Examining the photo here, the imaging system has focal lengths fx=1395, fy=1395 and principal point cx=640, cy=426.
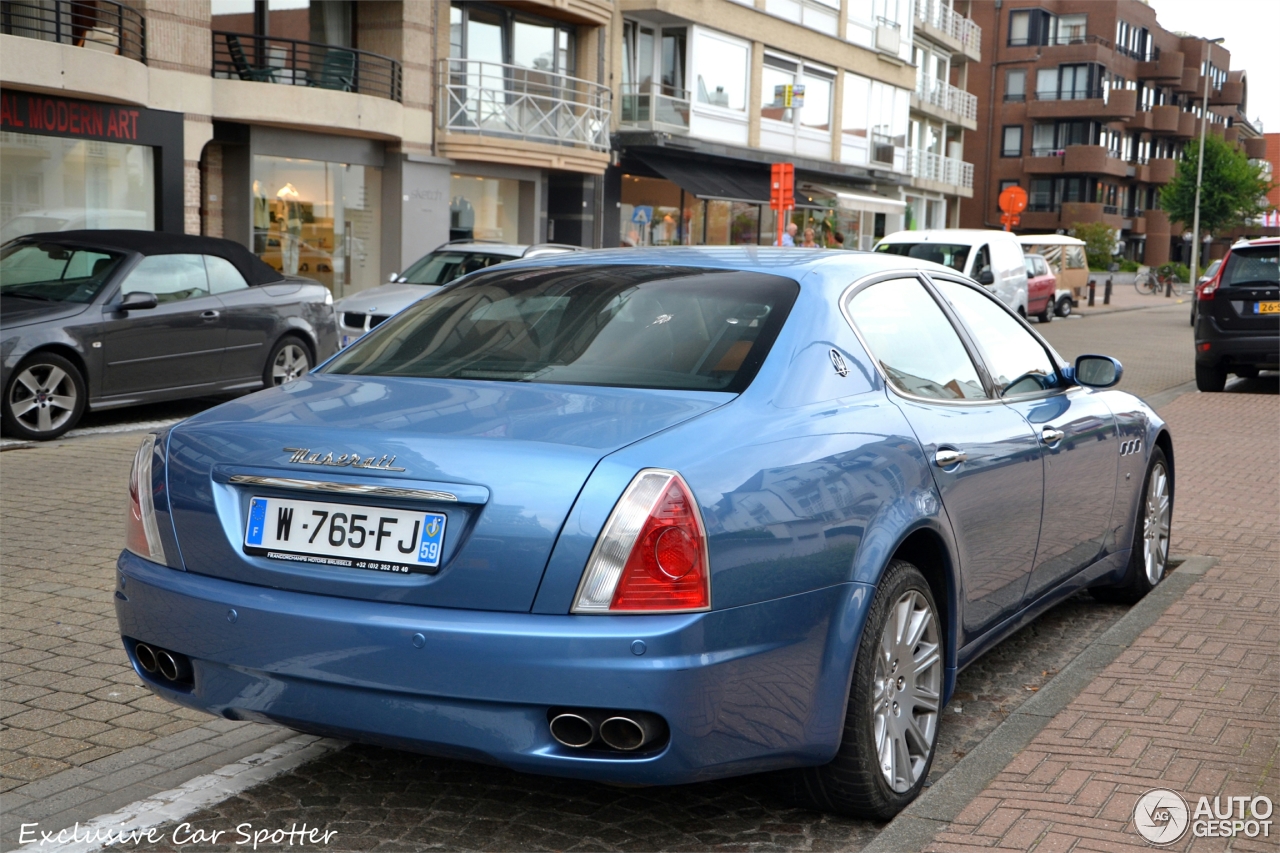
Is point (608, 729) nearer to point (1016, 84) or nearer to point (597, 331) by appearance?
point (597, 331)

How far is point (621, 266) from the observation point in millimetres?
4352

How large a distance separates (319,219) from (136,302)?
13.7m

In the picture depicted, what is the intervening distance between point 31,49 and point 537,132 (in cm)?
1149

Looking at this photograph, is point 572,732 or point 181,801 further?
point 181,801

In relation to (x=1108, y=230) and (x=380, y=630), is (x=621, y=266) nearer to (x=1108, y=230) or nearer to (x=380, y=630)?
(x=380, y=630)

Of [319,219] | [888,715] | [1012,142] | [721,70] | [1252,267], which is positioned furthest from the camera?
[1012,142]

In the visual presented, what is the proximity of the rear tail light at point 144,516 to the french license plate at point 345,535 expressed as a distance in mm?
347

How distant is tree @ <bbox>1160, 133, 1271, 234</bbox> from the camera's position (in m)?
66.4

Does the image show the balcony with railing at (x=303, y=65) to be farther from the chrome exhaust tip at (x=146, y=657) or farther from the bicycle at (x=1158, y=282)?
the bicycle at (x=1158, y=282)

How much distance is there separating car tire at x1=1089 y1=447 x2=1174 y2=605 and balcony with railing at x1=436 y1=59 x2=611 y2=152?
21694mm

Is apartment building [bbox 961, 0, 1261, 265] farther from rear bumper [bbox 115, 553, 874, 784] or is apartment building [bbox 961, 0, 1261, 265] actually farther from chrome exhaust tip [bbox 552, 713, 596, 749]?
chrome exhaust tip [bbox 552, 713, 596, 749]

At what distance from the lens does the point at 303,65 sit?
2402 centimetres

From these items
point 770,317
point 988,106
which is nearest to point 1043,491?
point 770,317

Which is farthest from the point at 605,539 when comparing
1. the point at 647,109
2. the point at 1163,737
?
the point at 647,109
